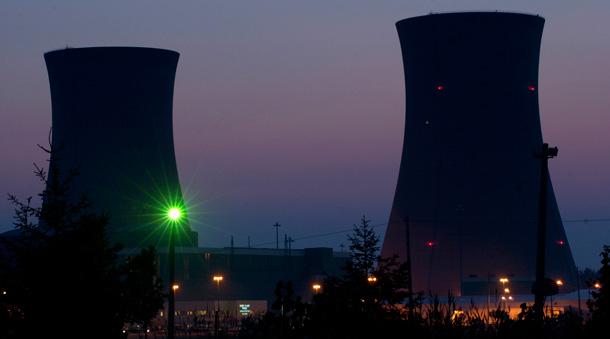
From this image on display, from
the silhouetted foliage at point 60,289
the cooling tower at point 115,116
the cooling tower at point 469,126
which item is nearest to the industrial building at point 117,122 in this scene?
the cooling tower at point 115,116

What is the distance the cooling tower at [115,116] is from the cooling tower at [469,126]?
39.3 feet

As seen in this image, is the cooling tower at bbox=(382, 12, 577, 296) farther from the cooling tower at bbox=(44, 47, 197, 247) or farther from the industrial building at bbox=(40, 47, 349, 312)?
the cooling tower at bbox=(44, 47, 197, 247)

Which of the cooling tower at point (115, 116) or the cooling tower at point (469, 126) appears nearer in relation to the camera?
the cooling tower at point (469, 126)

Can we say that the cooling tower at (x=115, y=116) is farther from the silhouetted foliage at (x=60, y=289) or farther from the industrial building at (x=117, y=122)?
the silhouetted foliage at (x=60, y=289)

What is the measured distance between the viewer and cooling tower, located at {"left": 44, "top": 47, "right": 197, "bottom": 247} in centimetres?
4641

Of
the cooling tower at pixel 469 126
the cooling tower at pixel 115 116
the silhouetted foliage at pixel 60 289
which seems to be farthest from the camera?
the cooling tower at pixel 115 116

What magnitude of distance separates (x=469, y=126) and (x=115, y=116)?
1725 cm

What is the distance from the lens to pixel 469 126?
43344 mm

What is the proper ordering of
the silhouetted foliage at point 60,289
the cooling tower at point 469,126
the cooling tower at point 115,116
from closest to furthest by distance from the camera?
1. the silhouetted foliage at point 60,289
2. the cooling tower at point 469,126
3. the cooling tower at point 115,116

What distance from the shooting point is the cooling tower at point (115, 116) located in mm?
46406

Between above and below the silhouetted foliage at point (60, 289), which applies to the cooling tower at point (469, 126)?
above

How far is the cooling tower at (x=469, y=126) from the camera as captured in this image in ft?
139

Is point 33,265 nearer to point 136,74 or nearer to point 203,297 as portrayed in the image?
point 136,74

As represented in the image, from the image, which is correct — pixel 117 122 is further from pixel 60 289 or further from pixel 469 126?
pixel 60 289
